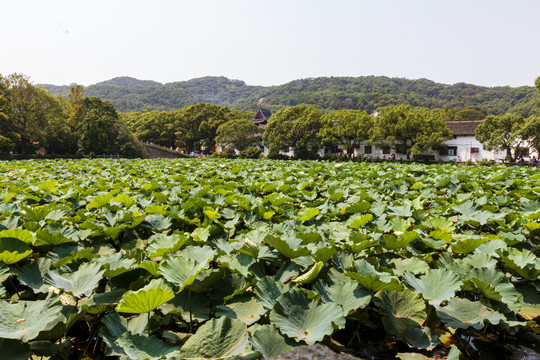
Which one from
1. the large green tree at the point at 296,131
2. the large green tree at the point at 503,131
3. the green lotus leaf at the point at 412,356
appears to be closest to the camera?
the green lotus leaf at the point at 412,356

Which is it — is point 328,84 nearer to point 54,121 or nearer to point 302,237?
point 54,121

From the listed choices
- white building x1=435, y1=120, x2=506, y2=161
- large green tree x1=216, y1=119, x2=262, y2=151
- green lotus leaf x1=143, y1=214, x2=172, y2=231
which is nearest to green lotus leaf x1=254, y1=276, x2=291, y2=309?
green lotus leaf x1=143, y1=214, x2=172, y2=231

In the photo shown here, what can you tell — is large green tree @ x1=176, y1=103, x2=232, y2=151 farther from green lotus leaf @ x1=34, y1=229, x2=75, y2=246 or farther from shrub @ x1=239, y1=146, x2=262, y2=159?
green lotus leaf @ x1=34, y1=229, x2=75, y2=246

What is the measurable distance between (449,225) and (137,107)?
360ft

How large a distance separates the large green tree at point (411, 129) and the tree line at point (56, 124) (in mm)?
26779

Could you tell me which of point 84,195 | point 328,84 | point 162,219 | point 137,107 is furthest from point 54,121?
point 328,84

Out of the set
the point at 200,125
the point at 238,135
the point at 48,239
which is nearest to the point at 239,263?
the point at 48,239

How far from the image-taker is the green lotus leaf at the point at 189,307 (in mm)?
1270

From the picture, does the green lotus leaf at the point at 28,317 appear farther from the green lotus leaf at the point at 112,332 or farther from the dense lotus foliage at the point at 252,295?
the green lotus leaf at the point at 112,332

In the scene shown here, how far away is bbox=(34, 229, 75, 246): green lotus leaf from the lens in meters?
1.75

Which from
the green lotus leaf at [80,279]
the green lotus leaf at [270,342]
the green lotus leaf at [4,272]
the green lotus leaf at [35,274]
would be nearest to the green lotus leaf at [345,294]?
the green lotus leaf at [270,342]

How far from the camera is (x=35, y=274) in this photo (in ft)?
4.91

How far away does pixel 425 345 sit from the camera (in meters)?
1.24

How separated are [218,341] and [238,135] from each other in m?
37.0
